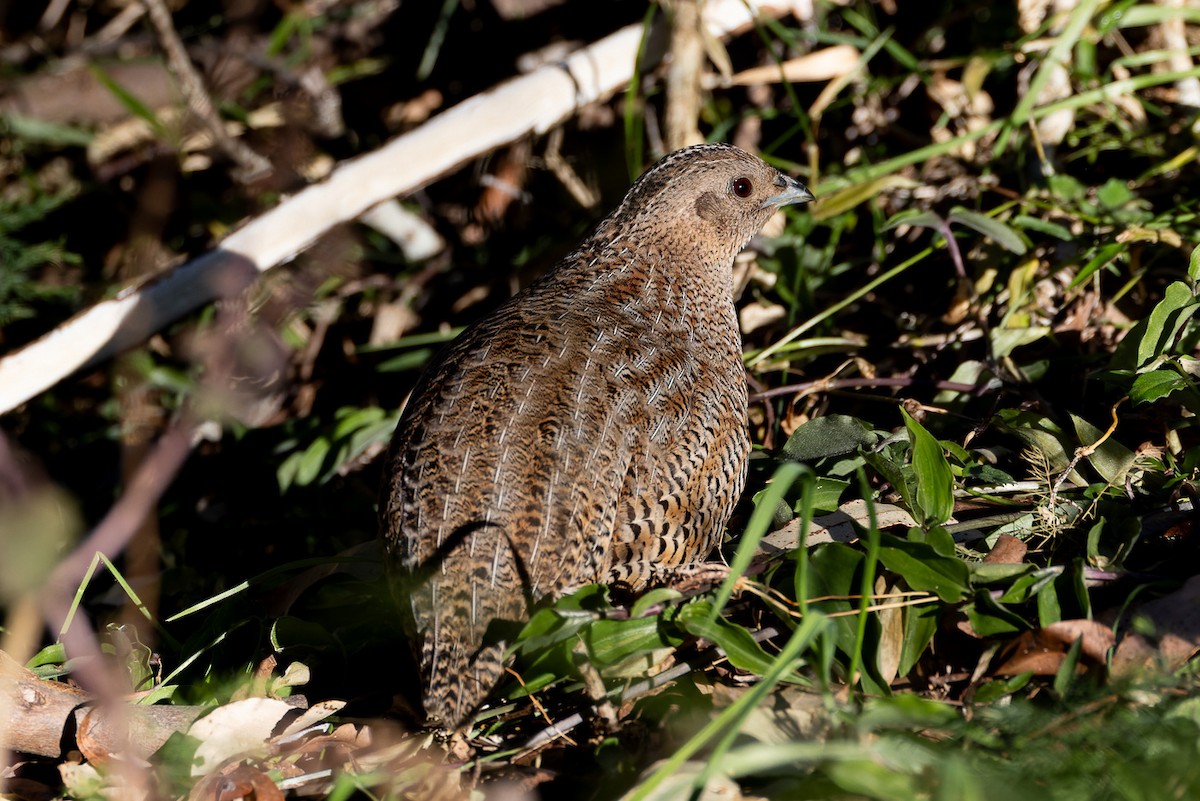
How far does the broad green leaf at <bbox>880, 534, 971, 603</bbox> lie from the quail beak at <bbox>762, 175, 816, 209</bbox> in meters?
1.97

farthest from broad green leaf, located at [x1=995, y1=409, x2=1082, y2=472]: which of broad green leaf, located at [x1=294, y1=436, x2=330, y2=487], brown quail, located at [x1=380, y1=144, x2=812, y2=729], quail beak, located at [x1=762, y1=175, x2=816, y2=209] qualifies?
broad green leaf, located at [x1=294, y1=436, x2=330, y2=487]

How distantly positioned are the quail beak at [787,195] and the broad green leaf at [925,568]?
6.45 feet

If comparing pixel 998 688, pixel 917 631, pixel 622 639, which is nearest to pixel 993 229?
pixel 917 631

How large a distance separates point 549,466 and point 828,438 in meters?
1.07

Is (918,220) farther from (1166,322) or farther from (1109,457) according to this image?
(1109,457)

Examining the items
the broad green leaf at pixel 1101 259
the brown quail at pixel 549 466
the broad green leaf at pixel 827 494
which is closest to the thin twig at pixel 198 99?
the brown quail at pixel 549 466

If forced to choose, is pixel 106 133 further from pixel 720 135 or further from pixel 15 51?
pixel 720 135

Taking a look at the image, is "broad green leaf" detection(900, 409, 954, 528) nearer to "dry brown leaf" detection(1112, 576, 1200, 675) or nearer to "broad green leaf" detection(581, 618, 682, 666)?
"dry brown leaf" detection(1112, 576, 1200, 675)

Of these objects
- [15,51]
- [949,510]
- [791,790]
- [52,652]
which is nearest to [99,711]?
[52,652]

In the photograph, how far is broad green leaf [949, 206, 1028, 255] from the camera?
424cm

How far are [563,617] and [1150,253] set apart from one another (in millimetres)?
3012

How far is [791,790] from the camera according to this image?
2.50 metres

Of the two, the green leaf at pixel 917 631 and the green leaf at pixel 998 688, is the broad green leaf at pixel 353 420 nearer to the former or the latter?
the green leaf at pixel 917 631

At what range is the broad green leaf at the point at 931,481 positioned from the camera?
10.0 feet
